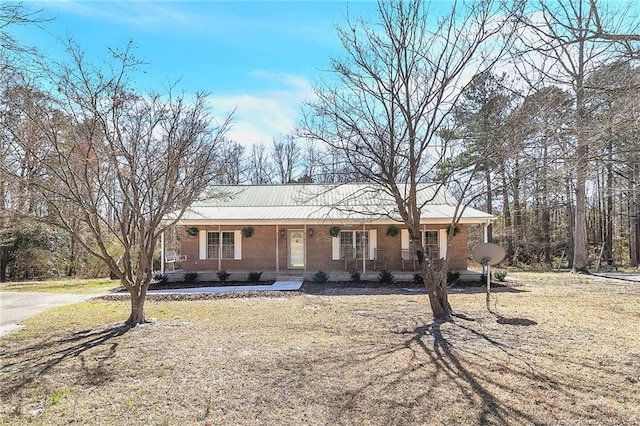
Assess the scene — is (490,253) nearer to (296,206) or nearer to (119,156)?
(119,156)

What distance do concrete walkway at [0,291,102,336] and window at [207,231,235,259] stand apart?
5.04 metres

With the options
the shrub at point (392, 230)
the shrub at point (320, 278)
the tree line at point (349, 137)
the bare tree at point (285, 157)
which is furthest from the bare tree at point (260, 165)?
the tree line at point (349, 137)

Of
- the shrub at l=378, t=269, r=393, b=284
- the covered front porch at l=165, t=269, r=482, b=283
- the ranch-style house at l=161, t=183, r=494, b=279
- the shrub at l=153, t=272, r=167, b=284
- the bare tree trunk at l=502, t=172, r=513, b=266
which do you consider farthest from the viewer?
the bare tree trunk at l=502, t=172, r=513, b=266

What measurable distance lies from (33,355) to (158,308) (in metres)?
4.07

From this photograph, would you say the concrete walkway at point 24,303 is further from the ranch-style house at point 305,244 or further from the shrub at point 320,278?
the shrub at point 320,278

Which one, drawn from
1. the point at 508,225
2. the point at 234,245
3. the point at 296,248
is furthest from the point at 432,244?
the point at 508,225

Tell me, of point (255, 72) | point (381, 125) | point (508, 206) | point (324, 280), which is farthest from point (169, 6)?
point (508, 206)

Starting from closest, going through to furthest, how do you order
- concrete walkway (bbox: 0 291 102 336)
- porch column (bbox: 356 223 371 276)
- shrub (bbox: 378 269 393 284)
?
concrete walkway (bbox: 0 291 102 336)
shrub (bbox: 378 269 393 284)
porch column (bbox: 356 223 371 276)

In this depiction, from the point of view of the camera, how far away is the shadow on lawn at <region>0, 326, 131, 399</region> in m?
4.59

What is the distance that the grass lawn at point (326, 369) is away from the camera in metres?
3.64

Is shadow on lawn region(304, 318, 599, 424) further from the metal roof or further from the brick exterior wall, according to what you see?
the brick exterior wall

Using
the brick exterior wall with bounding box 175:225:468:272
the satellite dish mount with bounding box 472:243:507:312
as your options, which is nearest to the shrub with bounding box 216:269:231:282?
the brick exterior wall with bounding box 175:225:468:272

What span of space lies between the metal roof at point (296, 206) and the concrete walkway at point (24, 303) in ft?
16.0

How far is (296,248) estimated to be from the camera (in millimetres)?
17438
